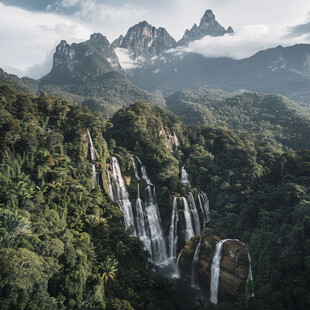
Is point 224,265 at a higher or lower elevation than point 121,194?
lower

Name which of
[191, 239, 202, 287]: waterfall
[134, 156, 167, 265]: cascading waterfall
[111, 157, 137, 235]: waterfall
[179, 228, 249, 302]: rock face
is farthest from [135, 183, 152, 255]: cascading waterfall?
[191, 239, 202, 287]: waterfall

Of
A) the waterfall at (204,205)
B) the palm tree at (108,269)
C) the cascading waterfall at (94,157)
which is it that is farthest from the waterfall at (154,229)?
the palm tree at (108,269)

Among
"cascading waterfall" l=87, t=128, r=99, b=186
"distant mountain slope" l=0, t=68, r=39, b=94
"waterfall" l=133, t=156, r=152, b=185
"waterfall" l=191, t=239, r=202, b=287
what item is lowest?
"waterfall" l=191, t=239, r=202, b=287

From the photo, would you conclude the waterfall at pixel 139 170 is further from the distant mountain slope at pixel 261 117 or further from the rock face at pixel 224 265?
the distant mountain slope at pixel 261 117

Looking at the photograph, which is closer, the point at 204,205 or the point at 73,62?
the point at 204,205

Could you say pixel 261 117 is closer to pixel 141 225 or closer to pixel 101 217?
pixel 141 225

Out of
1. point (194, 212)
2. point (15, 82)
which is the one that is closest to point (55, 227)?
point (194, 212)

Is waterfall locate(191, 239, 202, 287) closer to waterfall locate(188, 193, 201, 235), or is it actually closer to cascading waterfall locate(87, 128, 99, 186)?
waterfall locate(188, 193, 201, 235)
